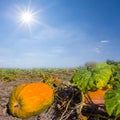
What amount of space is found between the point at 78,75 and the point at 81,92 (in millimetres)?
212

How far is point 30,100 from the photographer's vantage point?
167 inches

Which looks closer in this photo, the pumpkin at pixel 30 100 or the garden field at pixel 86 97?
the garden field at pixel 86 97

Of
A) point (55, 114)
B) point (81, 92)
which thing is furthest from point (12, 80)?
point (81, 92)

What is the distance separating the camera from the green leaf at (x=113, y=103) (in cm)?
304

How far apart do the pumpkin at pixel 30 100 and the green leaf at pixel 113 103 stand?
4.27ft

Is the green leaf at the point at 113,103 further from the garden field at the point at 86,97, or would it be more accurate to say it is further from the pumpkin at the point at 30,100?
the pumpkin at the point at 30,100

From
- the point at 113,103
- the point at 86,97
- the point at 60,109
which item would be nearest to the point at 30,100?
the point at 60,109

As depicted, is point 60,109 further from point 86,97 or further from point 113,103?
point 113,103

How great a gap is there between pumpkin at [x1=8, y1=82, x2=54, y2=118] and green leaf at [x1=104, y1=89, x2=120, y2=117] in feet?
4.27

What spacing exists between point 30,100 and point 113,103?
1.48 m

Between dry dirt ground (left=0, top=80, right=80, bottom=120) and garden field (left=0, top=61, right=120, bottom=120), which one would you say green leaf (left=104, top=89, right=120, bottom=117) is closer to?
garden field (left=0, top=61, right=120, bottom=120)

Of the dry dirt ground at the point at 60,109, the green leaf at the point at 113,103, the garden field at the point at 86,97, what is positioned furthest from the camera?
the dry dirt ground at the point at 60,109

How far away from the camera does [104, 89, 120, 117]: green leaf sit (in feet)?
9.96

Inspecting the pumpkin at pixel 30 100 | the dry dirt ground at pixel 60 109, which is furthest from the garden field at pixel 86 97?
the pumpkin at pixel 30 100
